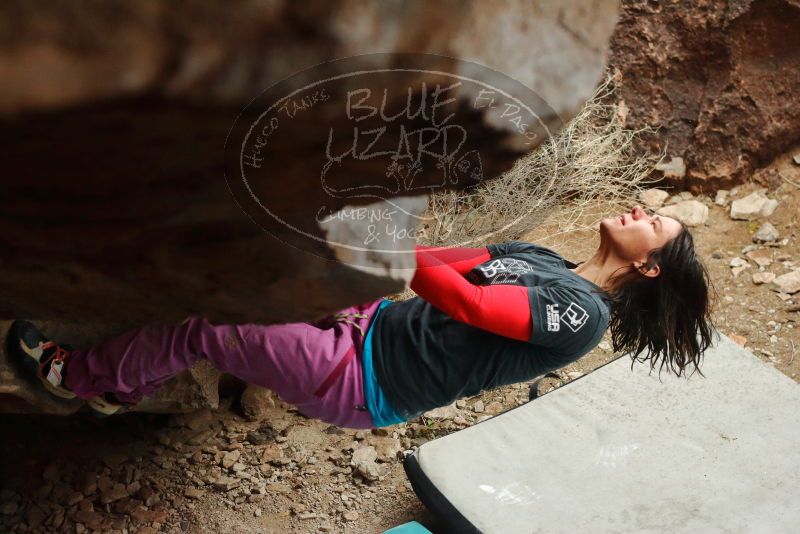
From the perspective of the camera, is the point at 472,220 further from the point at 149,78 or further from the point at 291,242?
the point at 149,78

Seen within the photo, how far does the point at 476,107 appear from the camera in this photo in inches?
24.3

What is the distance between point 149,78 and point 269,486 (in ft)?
5.06

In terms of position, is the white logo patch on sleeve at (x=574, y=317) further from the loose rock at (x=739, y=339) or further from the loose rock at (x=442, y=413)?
the loose rock at (x=739, y=339)

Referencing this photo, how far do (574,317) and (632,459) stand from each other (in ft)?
2.53

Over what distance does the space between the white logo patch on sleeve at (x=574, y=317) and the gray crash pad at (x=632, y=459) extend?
611 mm

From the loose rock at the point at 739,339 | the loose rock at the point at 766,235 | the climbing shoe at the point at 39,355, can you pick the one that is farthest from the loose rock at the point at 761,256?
the climbing shoe at the point at 39,355

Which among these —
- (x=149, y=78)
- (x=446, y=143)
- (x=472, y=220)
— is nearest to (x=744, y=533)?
(x=472, y=220)

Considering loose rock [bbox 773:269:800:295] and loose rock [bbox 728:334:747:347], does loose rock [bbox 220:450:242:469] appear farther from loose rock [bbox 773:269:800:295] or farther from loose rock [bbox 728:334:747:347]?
loose rock [bbox 773:269:800:295]

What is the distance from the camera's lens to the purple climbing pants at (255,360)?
132 cm

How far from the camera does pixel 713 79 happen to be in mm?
2906

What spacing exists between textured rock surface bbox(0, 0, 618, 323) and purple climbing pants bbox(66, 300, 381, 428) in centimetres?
53

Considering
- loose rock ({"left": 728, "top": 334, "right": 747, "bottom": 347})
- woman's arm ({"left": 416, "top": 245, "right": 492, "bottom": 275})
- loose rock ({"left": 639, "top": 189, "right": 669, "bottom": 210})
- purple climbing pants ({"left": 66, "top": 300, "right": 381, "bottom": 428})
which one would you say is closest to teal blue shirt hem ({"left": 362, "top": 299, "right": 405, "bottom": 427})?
purple climbing pants ({"left": 66, "top": 300, "right": 381, "bottom": 428})

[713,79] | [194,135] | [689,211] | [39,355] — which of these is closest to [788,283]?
[689,211]

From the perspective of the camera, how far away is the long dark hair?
1.44 meters
